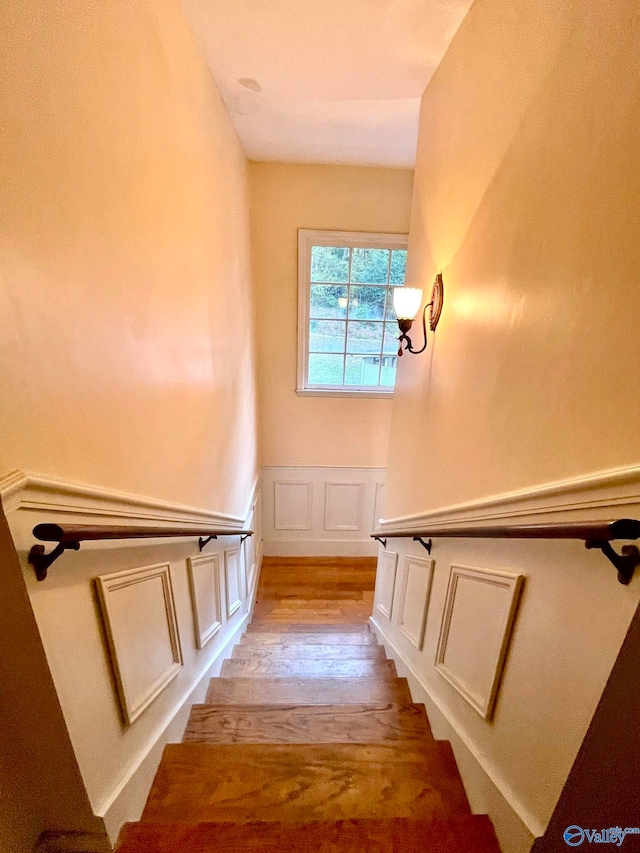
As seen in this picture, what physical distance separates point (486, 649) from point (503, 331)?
1.01 meters

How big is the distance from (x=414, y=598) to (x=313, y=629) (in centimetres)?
134

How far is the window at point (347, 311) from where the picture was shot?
3.54 meters

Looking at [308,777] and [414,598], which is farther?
[414,598]

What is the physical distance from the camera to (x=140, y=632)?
123cm

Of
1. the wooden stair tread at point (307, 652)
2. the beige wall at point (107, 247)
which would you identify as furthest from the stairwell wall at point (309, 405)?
the wooden stair tread at point (307, 652)

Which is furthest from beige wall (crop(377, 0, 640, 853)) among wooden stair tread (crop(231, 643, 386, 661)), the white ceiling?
wooden stair tread (crop(231, 643, 386, 661))

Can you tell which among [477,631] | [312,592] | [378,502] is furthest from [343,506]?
[477,631]

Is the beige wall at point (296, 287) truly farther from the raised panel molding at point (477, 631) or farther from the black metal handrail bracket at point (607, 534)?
the black metal handrail bracket at point (607, 534)

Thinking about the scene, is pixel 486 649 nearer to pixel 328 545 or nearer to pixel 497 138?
pixel 497 138

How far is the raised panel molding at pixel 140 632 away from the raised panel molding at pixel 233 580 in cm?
Result: 90

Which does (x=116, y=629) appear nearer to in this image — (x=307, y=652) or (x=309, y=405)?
(x=307, y=652)

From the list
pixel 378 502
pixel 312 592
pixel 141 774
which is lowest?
pixel 312 592

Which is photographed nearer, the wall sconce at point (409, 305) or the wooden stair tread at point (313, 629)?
the wall sconce at point (409, 305)

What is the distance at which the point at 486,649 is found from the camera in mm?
1235
